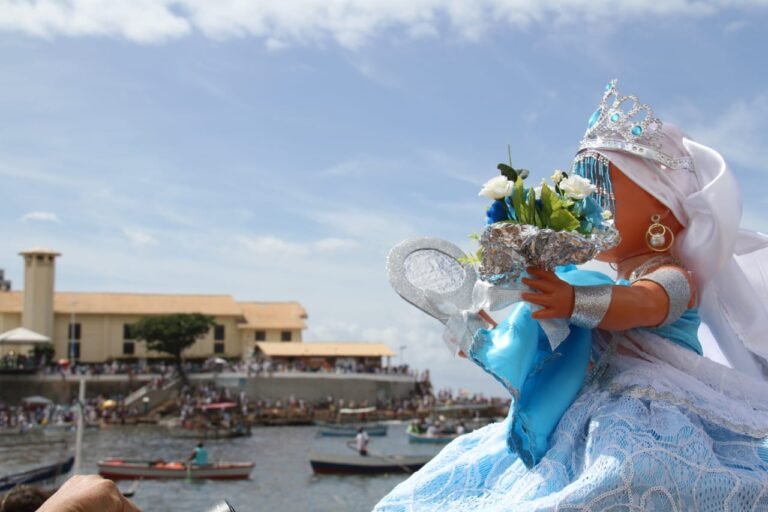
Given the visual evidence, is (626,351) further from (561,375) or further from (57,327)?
(57,327)

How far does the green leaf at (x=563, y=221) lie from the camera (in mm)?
2393

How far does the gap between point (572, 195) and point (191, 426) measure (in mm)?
39306

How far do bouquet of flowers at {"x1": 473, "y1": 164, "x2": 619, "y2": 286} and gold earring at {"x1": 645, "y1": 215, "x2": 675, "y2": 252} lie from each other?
0.31m

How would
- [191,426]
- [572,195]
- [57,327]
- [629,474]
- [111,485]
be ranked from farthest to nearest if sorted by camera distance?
[57,327] < [191,426] < [572,195] < [629,474] < [111,485]

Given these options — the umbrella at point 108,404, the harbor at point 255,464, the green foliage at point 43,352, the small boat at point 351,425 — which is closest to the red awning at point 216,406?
the harbor at point 255,464

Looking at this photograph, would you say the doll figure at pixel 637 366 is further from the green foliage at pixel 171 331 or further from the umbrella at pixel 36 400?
the green foliage at pixel 171 331

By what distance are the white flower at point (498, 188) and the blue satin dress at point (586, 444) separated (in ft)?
1.14

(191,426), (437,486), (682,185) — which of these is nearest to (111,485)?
(437,486)

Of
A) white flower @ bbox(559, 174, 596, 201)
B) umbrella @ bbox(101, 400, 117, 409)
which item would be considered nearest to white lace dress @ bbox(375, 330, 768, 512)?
white flower @ bbox(559, 174, 596, 201)

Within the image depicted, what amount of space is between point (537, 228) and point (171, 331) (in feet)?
169

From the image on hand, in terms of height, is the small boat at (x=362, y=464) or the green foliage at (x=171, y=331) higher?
the green foliage at (x=171, y=331)

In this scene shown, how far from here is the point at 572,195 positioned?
2445mm

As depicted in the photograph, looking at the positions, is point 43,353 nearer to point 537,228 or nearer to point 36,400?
point 36,400

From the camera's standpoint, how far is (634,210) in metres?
2.77
